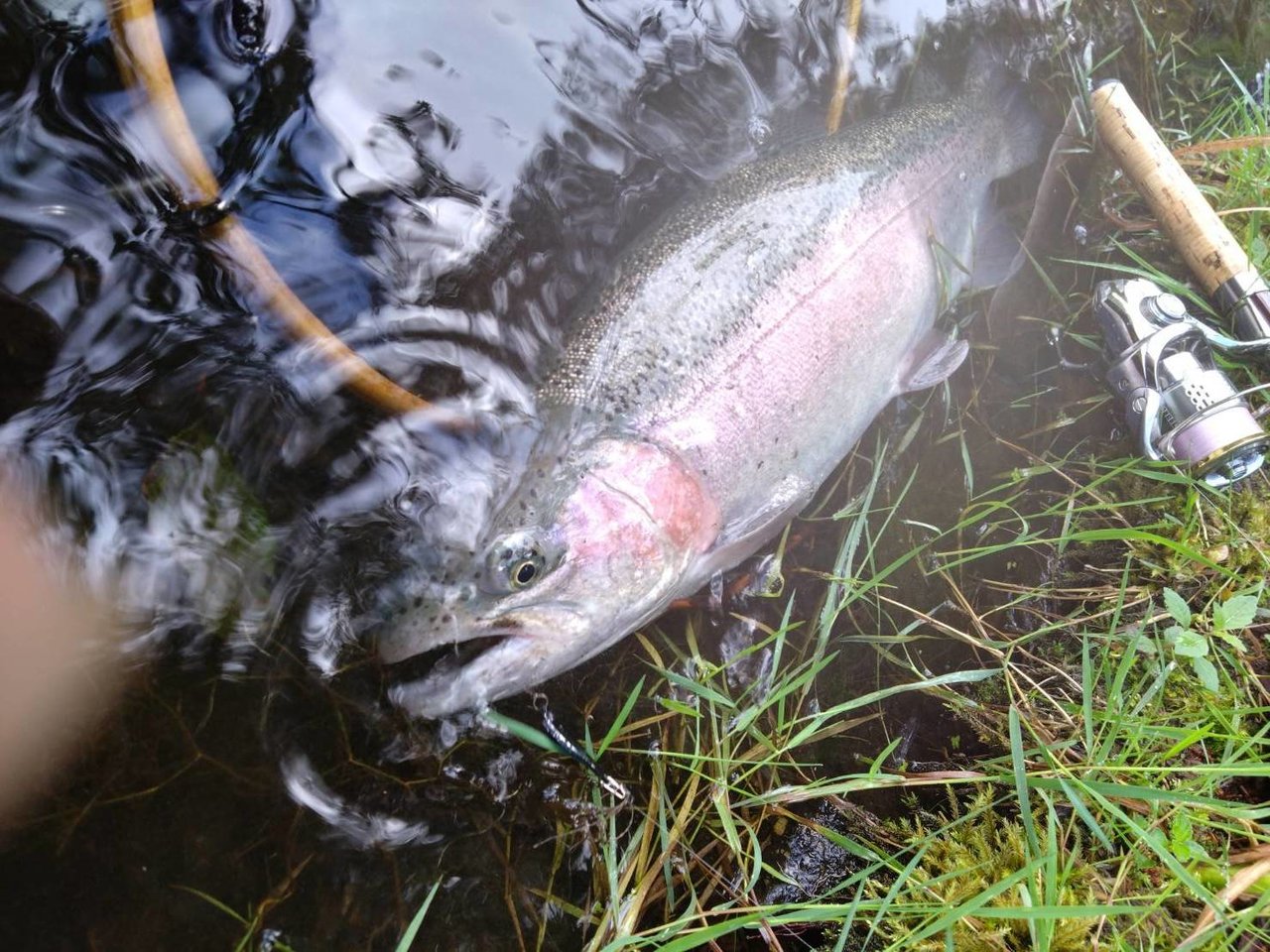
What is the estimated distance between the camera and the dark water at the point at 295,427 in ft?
7.24

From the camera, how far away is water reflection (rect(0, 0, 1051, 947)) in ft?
7.55

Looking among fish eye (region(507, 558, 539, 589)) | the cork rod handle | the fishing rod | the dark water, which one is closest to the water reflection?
the dark water

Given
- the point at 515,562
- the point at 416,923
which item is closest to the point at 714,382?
the point at 515,562

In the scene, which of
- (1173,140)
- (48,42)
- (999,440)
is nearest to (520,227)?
(48,42)

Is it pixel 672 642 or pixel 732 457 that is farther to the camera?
pixel 672 642

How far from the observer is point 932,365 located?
2.94m

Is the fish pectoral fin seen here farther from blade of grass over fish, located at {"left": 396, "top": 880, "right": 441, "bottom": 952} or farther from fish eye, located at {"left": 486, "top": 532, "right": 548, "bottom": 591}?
blade of grass over fish, located at {"left": 396, "top": 880, "right": 441, "bottom": 952}

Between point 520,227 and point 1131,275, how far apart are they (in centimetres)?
259

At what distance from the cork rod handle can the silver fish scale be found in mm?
784

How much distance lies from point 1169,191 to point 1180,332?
0.60 meters

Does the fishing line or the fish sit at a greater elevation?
the fish

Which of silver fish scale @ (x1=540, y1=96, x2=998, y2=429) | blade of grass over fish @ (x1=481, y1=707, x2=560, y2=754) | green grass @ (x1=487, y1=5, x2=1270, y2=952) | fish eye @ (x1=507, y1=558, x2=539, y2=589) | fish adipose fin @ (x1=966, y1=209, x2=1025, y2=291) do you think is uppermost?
silver fish scale @ (x1=540, y1=96, x2=998, y2=429)

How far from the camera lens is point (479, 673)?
2139 millimetres

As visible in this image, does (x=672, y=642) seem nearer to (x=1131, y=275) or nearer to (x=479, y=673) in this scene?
(x=479, y=673)
